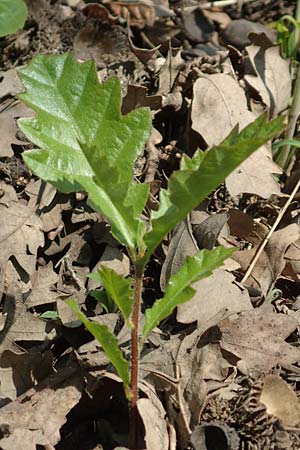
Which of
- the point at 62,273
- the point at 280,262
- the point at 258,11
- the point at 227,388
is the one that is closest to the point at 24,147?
the point at 62,273

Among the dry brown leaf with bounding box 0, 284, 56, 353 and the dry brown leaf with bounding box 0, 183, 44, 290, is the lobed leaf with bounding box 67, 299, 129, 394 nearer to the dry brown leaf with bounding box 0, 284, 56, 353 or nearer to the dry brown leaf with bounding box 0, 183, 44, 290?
the dry brown leaf with bounding box 0, 284, 56, 353

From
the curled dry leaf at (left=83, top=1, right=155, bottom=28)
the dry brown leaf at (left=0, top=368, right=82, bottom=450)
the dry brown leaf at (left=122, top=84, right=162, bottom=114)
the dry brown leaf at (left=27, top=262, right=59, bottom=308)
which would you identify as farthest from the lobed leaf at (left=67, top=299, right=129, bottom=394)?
the curled dry leaf at (left=83, top=1, right=155, bottom=28)

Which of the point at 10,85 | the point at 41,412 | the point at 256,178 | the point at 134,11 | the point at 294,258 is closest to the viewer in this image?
the point at 41,412

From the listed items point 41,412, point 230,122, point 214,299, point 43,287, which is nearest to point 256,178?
point 230,122

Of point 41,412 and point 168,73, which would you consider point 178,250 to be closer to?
point 41,412

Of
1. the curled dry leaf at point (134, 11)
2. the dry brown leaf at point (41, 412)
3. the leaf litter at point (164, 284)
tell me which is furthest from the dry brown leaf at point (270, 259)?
the curled dry leaf at point (134, 11)
